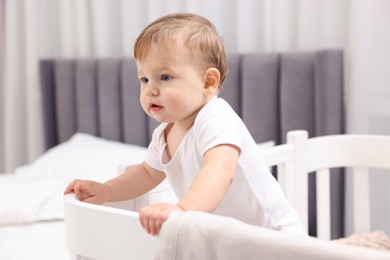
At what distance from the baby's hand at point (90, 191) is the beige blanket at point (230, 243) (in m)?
0.31

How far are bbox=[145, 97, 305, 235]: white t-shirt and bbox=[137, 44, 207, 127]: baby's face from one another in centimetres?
4

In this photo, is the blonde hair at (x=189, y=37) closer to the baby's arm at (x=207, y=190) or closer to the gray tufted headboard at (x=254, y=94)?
the baby's arm at (x=207, y=190)

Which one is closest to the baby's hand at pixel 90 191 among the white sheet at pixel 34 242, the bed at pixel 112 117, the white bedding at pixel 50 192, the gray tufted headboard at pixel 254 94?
the white bedding at pixel 50 192

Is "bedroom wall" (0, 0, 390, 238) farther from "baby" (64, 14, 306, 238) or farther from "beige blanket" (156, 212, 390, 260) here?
"beige blanket" (156, 212, 390, 260)

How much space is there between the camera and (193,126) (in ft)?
3.43

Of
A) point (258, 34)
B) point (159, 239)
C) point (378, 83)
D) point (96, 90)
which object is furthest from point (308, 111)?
point (159, 239)

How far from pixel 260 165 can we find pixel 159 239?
0.33 m

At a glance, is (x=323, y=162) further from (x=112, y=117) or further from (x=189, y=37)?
(x=112, y=117)

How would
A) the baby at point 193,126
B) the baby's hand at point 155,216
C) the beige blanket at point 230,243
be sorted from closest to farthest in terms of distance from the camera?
1. the beige blanket at point 230,243
2. the baby's hand at point 155,216
3. the baby at point 193,126

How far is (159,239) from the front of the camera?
822 millimetres

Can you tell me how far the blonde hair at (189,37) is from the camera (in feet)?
3.36

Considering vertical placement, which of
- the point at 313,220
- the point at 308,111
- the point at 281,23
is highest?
the point at 281,23

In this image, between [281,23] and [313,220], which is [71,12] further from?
[313,220]

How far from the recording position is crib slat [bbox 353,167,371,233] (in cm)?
165
